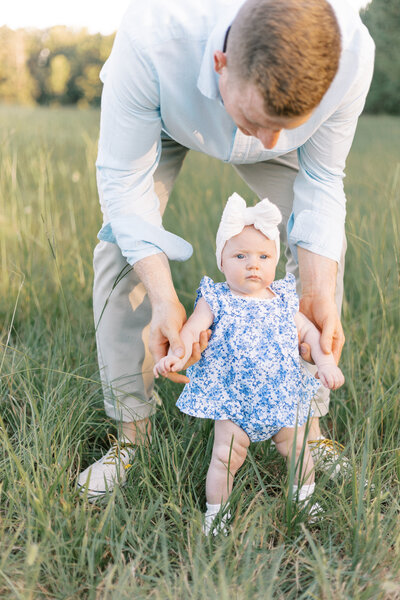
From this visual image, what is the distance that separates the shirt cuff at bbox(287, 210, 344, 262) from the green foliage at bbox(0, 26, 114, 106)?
32.8 meters

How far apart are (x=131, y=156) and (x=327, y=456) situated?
1001 mm

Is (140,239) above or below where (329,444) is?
above

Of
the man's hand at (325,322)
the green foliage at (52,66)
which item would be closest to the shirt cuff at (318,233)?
the man's hand at (325,322)

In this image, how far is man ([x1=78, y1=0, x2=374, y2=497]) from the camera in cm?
126

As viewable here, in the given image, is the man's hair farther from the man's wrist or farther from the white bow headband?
the man's wrist

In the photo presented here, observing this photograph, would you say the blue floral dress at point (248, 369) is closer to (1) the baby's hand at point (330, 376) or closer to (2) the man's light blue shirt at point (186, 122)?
(1) the baby's hand at point (330, 376)

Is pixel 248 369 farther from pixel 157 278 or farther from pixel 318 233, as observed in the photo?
pixel 318 233

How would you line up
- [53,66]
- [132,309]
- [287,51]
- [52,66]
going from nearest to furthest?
[287,51], [132,309], [53,66], [52,66]

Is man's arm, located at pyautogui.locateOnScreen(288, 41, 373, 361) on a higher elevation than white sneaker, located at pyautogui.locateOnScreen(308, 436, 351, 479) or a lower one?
higher

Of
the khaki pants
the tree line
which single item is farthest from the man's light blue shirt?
the tree line

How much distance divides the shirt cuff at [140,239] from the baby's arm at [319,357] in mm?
396

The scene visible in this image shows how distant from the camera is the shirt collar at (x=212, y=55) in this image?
1.42 metres

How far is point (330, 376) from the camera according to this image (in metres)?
1.54

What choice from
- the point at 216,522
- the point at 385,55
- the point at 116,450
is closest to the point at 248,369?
the point at 216,522
